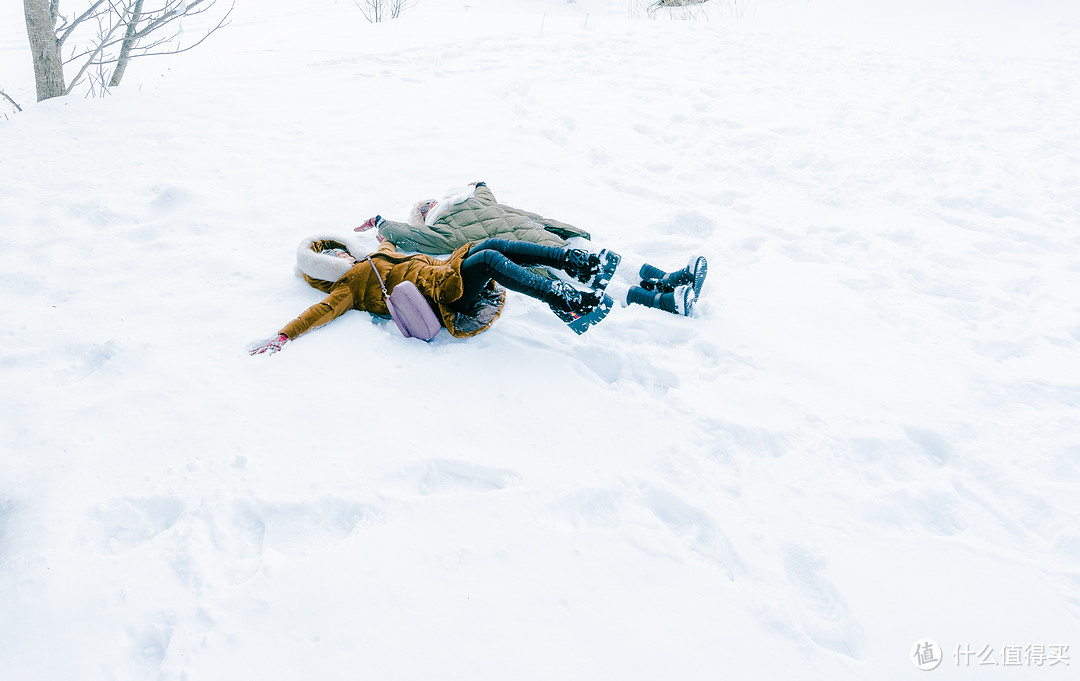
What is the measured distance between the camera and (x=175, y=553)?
1732 mm

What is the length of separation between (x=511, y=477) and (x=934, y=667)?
4.34 ft

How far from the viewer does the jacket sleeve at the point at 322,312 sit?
2.64 m

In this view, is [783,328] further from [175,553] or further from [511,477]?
[175,553]

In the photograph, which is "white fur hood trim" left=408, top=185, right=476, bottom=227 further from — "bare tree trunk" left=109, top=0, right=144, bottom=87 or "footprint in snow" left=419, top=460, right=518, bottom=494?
"bare tree trunk" left=109, top=0, right=144, bottom=87

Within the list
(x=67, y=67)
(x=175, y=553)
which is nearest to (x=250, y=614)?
(x=175, y=553)

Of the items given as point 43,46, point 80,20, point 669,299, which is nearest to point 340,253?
point 669,299

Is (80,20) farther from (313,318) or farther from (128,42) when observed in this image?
(313,318)

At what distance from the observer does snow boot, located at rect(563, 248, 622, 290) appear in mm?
2520

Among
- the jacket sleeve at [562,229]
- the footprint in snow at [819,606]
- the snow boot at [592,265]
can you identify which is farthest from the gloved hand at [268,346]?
the footprint in snow at [819,606]

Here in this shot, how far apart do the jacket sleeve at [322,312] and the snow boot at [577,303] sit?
1.01 metres

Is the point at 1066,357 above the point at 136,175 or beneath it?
beneath

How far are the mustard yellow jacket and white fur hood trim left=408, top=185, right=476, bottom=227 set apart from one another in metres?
0.68

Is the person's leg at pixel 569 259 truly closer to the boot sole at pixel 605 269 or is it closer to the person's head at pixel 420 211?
the boot sole at pixel 605 269

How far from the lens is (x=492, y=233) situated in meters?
3.37
